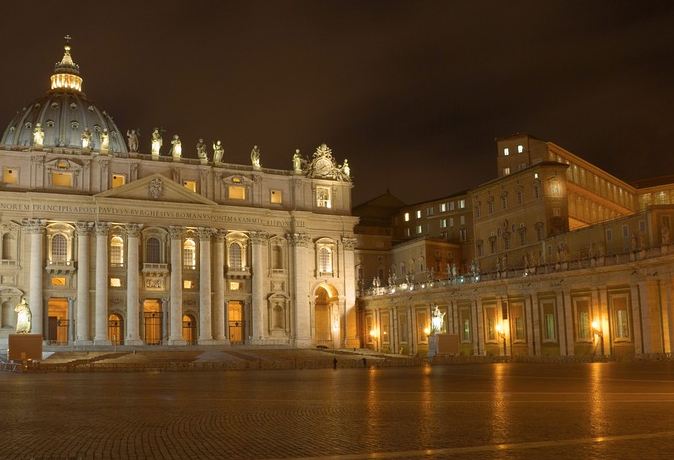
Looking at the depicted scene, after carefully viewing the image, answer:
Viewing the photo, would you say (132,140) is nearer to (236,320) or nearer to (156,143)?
(156,143)

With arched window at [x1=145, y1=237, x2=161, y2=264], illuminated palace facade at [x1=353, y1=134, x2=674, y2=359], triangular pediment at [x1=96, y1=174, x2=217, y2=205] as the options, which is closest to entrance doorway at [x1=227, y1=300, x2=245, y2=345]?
arched window at [x1=145, y1=237, x2=161, y2=264]

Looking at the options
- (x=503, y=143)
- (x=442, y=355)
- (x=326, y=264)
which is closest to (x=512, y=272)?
(x=442, y=355)

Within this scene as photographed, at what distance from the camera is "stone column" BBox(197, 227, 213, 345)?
253ft

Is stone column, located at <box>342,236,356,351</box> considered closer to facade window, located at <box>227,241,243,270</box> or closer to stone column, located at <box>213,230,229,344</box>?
facade window, located at <box>227,241,243,270</box>

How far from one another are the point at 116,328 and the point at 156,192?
516 inches

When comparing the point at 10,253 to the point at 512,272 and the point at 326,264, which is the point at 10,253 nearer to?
the point at 326,264

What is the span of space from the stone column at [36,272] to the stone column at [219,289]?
Answer: 51.9ft

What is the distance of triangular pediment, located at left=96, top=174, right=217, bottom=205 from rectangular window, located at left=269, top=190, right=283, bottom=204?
24.6 feet

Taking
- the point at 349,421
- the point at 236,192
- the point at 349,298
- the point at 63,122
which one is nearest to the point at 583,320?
the point at 349,298

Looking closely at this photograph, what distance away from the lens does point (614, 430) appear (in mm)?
14898

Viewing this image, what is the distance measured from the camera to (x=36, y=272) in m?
70.6

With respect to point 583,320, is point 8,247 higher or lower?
higher

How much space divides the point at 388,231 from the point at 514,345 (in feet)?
134

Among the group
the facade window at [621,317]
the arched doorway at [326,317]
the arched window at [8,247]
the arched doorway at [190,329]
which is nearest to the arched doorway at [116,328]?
the arched doorway at [190,329]
